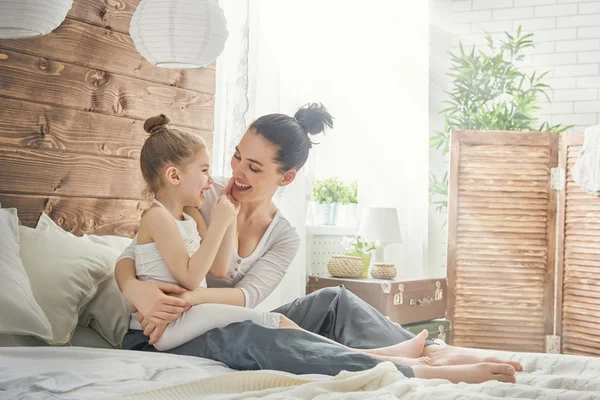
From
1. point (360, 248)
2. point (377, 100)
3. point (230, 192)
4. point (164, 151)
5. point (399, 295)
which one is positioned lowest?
point (399, 295)

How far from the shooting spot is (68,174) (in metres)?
2.59

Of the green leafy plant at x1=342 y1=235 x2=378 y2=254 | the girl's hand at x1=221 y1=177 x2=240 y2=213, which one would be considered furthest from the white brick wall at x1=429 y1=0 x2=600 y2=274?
the girl's hand at x1=221 y1=177 x2=240 y2=213

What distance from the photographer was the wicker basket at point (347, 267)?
12.3ft

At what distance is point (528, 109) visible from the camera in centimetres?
462

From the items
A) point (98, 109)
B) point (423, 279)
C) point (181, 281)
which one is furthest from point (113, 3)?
point (423, 279)

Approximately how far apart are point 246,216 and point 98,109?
704 millimetres

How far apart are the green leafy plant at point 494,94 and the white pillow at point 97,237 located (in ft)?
8.77

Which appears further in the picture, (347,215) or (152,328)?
(347,215)

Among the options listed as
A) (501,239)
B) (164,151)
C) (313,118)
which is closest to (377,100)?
(501,239)

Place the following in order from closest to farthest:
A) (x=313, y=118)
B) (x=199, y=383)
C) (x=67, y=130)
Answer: (x=199, y=383)
(x=313, y=118)
(x=67, y=130)

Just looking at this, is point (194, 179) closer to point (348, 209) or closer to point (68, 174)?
Answer: point (68, 174)

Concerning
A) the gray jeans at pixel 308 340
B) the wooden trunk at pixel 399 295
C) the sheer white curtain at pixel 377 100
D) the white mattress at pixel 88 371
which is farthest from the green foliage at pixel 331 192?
the white mattress at pixel 88 371

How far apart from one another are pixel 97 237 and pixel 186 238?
476 millimetres

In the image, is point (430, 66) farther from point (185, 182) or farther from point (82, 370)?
point (82, 370)
